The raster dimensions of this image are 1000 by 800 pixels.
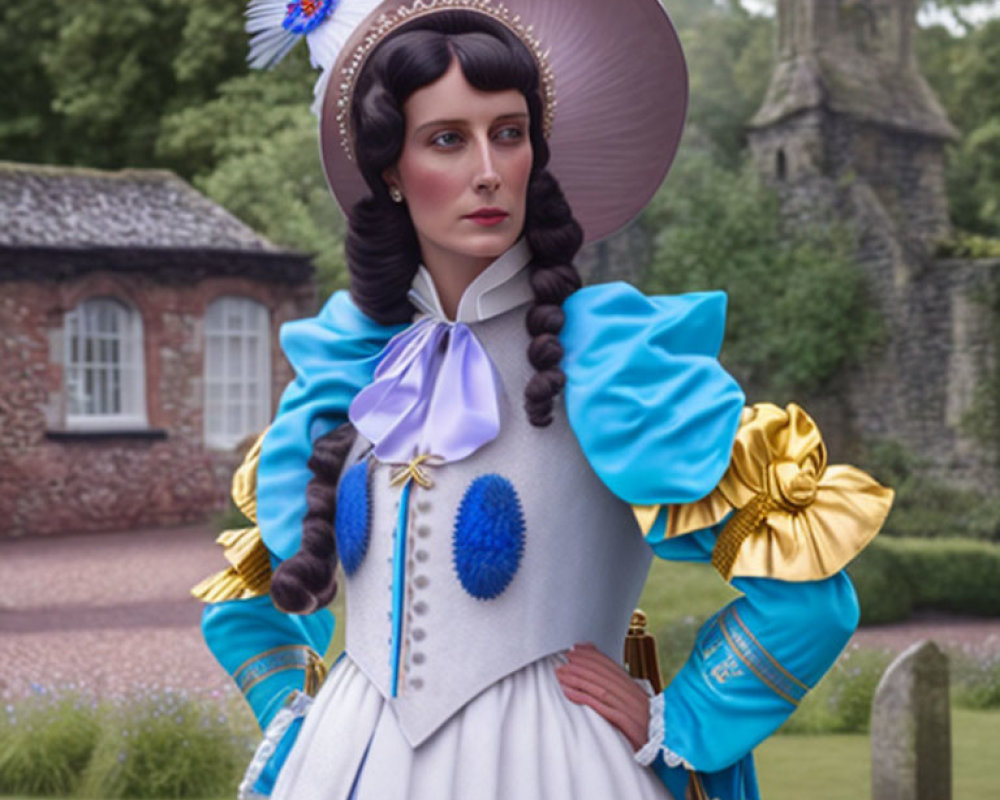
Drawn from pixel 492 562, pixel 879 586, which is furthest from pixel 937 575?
pixel 492 562

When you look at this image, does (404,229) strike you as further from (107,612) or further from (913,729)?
(107,612)

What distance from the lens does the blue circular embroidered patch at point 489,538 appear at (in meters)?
1.96

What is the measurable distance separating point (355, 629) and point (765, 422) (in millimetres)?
679

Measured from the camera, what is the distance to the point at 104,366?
598 inches

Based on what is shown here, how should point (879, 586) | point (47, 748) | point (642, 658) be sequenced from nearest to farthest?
point (642, 658)
point (47, 748)
point (879, 586)

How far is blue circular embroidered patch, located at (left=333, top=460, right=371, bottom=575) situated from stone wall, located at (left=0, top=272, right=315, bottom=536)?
13202 millimetres

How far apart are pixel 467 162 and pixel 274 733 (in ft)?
3.03

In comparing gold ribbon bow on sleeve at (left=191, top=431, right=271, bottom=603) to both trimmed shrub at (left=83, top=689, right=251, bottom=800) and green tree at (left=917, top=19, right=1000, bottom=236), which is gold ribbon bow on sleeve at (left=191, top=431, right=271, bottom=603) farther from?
green tree at (left=917, top=19, right=1000, bottom=236)

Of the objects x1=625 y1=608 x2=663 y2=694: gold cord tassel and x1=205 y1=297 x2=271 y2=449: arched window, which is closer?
x1=625 y1=608 x2=663 y2=694: gold cord tassel

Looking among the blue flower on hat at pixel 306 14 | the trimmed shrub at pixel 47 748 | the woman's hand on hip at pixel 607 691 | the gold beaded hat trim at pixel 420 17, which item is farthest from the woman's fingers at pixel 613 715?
the trimmed shrub at pixel 47 748

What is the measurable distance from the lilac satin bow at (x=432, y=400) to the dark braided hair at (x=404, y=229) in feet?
0.23

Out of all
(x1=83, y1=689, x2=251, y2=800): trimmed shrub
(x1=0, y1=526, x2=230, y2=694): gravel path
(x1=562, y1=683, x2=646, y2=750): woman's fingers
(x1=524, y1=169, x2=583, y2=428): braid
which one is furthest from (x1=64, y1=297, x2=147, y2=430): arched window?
(x1=562, y1=683, x2=646, y2=750): woman's fingers

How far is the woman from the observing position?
189 centimetres

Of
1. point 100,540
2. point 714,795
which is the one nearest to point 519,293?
point 714,795
